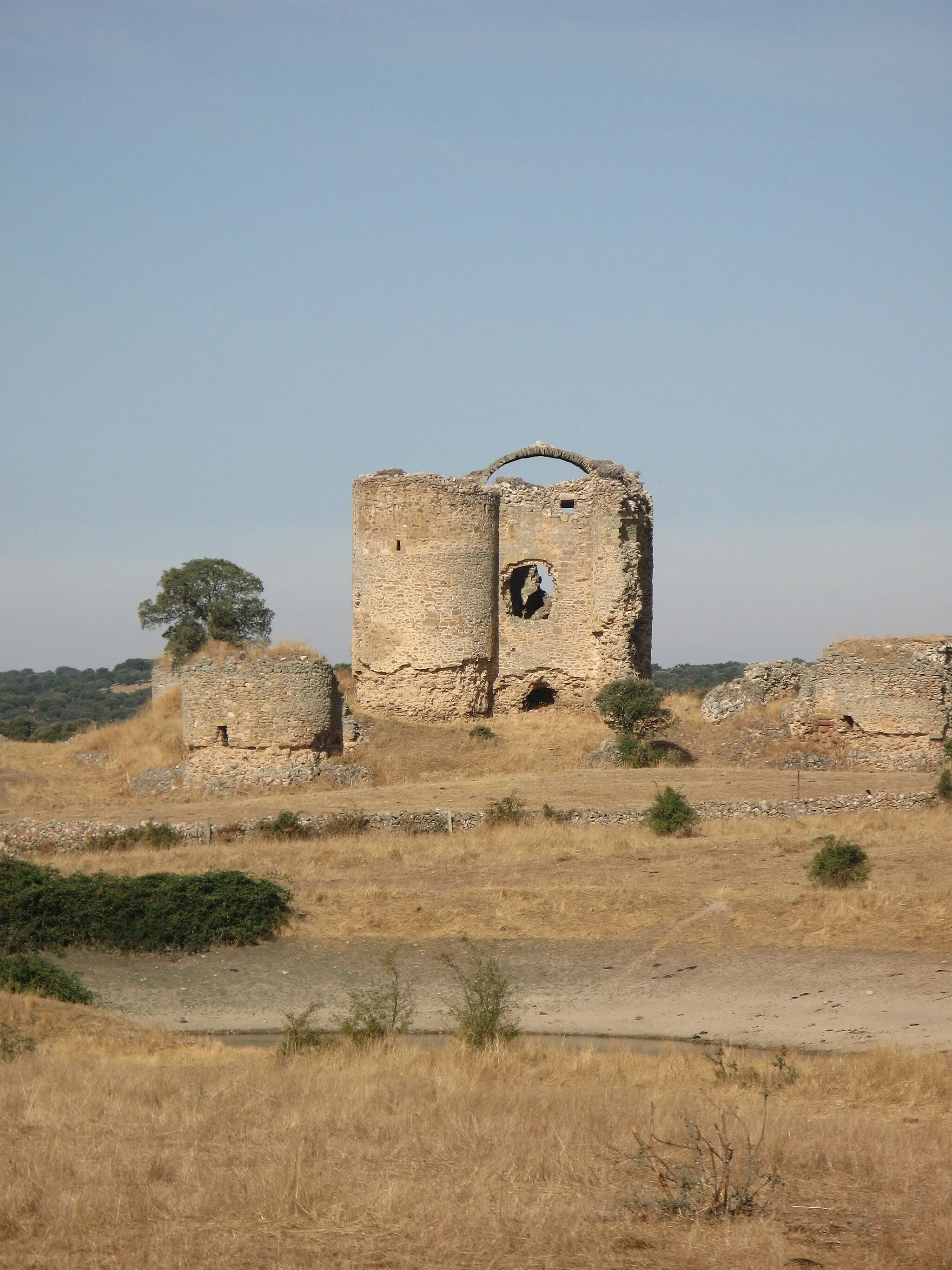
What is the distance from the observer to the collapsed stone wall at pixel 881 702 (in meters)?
24.0

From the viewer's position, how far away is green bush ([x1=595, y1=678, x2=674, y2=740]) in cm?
2520

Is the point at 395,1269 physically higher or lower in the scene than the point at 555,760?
lower

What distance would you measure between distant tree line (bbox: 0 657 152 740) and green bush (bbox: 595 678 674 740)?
11.3 m

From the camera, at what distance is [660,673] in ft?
239

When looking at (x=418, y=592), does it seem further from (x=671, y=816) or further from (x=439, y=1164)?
(x=439, y=1164)

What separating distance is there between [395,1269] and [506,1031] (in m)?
4.88

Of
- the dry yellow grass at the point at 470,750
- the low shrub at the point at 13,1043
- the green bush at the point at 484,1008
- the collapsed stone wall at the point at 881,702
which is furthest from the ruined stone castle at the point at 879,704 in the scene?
the low shrub at the point at 13,1043

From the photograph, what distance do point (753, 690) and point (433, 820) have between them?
9.59 meters

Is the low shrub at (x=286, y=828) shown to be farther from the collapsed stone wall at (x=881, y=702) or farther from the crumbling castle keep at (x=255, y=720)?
the collapsed stone wall at (x=881, y=702)

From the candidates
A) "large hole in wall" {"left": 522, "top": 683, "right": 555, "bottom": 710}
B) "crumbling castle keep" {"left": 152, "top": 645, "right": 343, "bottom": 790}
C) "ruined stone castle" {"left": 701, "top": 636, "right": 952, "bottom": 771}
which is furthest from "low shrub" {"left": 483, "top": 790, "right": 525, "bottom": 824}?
"large hole in wall" {"left": 522, "top": 683, "right": 555, "bottom": 710}

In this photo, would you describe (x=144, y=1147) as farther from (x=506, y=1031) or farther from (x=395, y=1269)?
(x=506, y=1031)

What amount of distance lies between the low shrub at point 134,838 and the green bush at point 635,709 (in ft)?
29.9

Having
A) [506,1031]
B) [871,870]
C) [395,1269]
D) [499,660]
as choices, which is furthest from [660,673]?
[395,1269]

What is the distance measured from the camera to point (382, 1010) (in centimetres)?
1181
